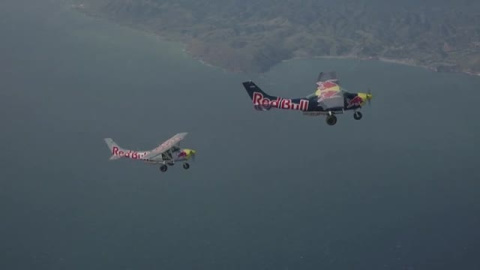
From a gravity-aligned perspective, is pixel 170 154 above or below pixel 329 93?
below

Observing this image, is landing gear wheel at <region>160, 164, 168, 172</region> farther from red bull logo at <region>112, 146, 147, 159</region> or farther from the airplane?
the airplane

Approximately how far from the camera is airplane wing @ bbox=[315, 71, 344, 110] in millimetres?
94688

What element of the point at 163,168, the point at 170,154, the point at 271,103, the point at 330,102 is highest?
the point at 271,103

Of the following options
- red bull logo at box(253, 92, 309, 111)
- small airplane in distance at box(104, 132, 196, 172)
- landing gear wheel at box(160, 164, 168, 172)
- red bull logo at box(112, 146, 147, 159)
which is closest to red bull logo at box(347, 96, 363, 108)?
red bull logo at box(253, 92, 309, 111)

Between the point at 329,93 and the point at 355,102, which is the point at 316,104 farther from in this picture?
the point at 355,102

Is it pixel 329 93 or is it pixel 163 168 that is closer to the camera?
pixel 329 93

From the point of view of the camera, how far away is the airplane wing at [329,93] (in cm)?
9469

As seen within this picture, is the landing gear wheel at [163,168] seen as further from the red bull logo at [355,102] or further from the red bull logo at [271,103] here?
the red bull logo at [355,102]

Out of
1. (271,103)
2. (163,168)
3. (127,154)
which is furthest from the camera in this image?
(127,154)

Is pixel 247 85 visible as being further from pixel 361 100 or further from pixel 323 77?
pixel 361 100

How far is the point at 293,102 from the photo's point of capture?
9875 cm

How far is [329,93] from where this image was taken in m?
97.5

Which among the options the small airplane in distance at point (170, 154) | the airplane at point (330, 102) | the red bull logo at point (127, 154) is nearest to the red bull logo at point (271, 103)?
the airplane at point (330, 102)

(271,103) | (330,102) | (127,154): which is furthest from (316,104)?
(127,154)
